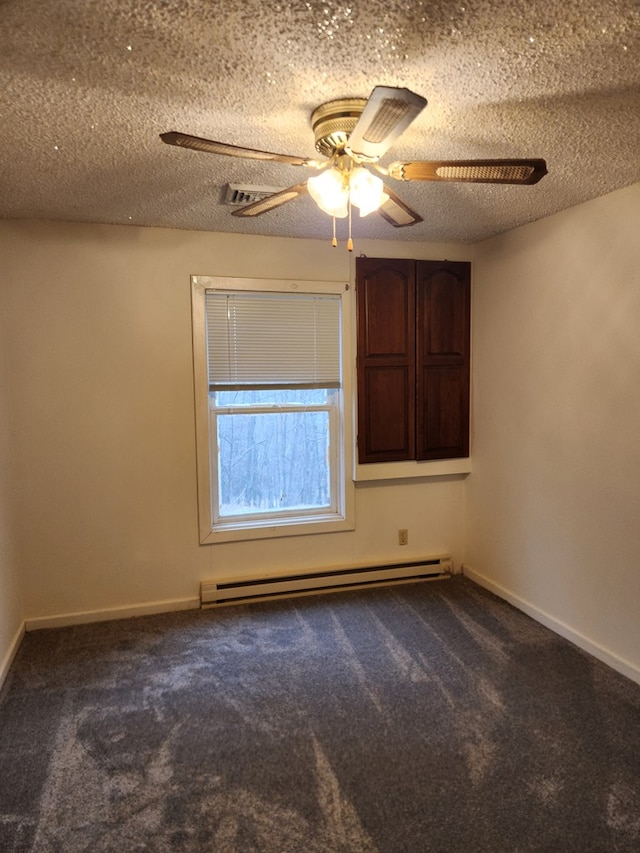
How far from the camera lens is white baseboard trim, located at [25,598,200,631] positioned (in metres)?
3.11

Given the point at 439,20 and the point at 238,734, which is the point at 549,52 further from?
the point at 238,734

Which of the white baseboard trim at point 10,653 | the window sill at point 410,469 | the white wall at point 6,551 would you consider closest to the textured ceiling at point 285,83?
the white wall at point 6,551

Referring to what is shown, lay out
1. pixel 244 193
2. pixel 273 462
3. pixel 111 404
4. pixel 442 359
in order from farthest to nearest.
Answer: pixel 442 359
pixel 273 462
pixel 111 404
pixel 244 193

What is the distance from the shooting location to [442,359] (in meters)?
3.70

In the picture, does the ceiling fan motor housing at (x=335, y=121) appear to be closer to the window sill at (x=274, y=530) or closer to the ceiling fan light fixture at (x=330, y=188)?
the ceiling fan light fixture at (x=330, y=188)

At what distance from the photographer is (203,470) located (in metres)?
3.34

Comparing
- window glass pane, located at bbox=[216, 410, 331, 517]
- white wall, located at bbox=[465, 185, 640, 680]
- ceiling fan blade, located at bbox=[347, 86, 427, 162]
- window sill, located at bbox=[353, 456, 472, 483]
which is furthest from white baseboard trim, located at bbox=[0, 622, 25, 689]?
white wall, located at bbox=[465, 185, 640, 680]

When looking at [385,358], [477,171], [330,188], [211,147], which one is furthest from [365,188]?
[385,358]

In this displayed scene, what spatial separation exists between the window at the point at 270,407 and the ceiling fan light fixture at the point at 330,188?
1.60 meters

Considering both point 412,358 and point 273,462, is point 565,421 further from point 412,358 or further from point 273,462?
point 273,462

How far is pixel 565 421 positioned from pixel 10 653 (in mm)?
3137

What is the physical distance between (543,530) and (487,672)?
3.02 ft

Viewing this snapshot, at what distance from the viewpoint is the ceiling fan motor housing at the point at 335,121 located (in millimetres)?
1692

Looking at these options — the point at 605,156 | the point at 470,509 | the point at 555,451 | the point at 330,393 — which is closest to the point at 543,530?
the point at 555,451
